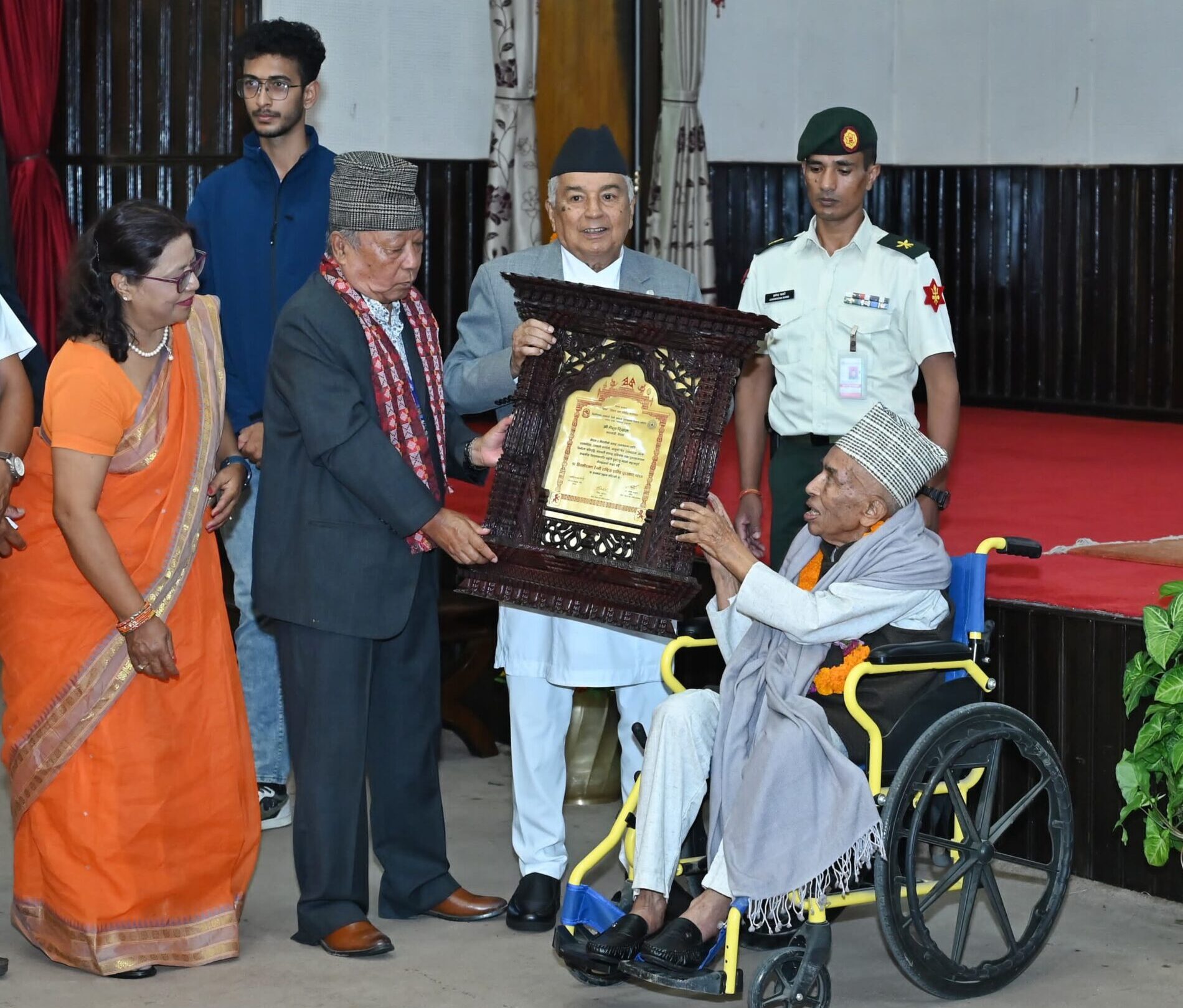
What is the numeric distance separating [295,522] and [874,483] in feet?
3.74

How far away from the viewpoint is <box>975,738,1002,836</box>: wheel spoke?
3.44 m

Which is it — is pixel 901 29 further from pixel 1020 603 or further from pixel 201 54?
pixel 1020 603

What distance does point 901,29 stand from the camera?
9.56m

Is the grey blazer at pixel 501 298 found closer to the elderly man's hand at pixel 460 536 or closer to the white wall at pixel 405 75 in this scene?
the elderly man's hand at pixel 460 536

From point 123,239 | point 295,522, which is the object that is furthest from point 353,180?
point 295,522

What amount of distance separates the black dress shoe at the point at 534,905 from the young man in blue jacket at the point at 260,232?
964 mm

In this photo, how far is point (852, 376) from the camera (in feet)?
13.9

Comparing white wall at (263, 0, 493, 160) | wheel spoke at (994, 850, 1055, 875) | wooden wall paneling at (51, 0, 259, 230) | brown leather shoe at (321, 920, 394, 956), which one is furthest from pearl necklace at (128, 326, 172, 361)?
white wall at (263, 0, 493, 160)

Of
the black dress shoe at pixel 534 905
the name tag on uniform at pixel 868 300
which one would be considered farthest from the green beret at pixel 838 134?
the black dress shoe at pixel 534 905

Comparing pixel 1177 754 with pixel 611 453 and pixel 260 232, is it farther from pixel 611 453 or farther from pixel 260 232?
pixel 260 232

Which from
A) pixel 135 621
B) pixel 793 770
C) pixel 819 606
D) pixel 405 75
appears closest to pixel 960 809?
pixel 793 770

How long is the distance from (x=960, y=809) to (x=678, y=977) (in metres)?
0.64

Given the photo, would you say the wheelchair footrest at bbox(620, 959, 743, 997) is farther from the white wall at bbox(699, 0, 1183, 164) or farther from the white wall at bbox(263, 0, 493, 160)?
the white wall at bbox(699, 0, 1183, 164)

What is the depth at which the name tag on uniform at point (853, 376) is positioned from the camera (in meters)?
4.24
